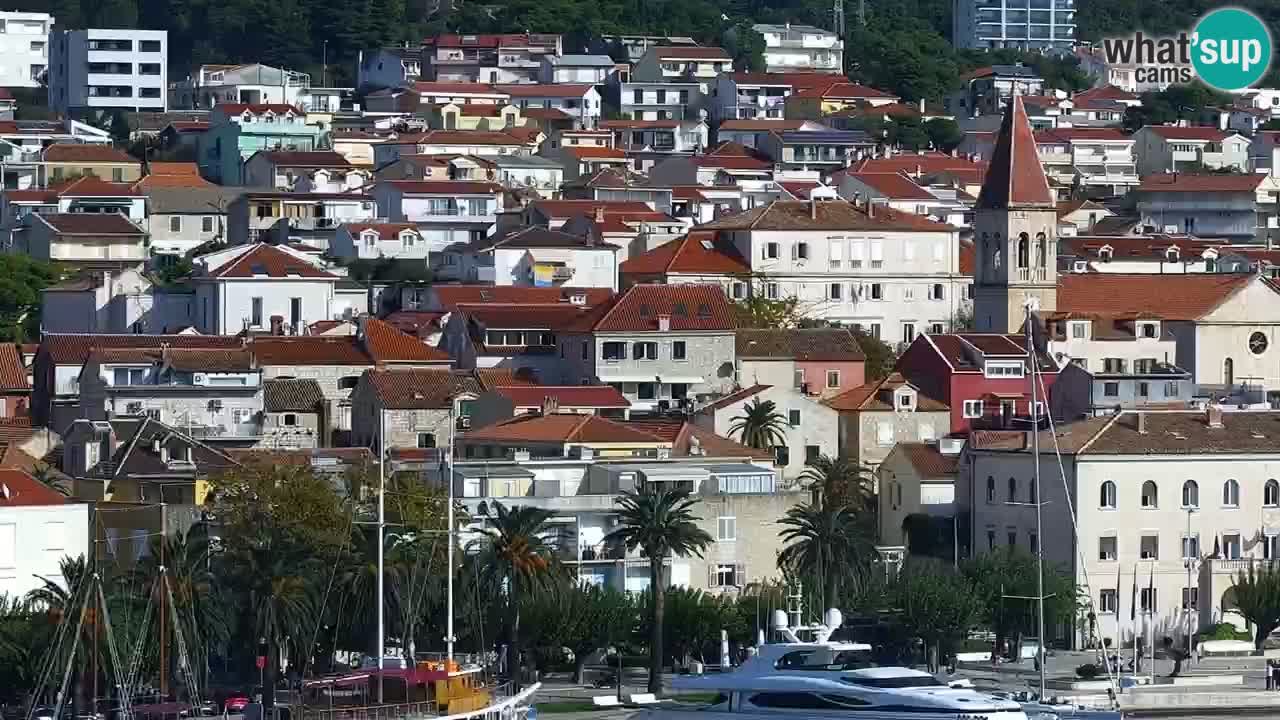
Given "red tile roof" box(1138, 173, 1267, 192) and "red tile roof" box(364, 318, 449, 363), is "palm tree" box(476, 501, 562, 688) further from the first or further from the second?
"red tile roof" box(1138, 173, 1267, 192)

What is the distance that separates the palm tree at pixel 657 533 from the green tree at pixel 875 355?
83.6ft

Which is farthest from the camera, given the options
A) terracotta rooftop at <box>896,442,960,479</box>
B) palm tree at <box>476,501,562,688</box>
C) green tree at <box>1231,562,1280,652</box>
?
terracotta rooftop at <box>896,442,960,479</box>

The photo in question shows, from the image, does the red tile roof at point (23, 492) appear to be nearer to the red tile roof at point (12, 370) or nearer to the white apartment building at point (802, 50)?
the red tile roof at point (12, 370)

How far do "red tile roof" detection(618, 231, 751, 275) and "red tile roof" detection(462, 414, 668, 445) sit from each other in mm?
27577

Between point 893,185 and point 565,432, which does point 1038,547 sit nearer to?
point 565,432

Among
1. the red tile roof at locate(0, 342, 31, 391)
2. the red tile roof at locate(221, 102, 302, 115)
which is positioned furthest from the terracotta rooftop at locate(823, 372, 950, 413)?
the red tile roof at locate(221, 102, 302, 115)

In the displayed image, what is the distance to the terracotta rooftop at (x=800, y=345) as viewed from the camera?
10231 centimetres

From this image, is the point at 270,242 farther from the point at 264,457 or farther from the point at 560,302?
the point at 264,457

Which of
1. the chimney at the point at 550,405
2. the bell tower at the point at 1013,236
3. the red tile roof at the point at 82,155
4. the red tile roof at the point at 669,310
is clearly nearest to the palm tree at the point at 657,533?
the chimney at the point at 550,405

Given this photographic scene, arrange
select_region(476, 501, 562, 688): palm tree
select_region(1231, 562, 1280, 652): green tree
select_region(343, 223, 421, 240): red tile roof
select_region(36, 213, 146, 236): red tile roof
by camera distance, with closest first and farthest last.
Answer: select_region(476, 501, 562, 688): palm tree, select_region(1231, 562, 1280, 652): green tree, select_region(343, 223, 421, 240): red tile roof, select_region(36, 213, 146, 236): red tile roof

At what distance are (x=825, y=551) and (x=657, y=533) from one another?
4.33m

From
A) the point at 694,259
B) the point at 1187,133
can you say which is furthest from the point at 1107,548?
the point at 1187,133

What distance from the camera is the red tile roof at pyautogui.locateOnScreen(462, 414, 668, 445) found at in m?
85.8

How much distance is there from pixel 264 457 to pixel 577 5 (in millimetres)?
104084
